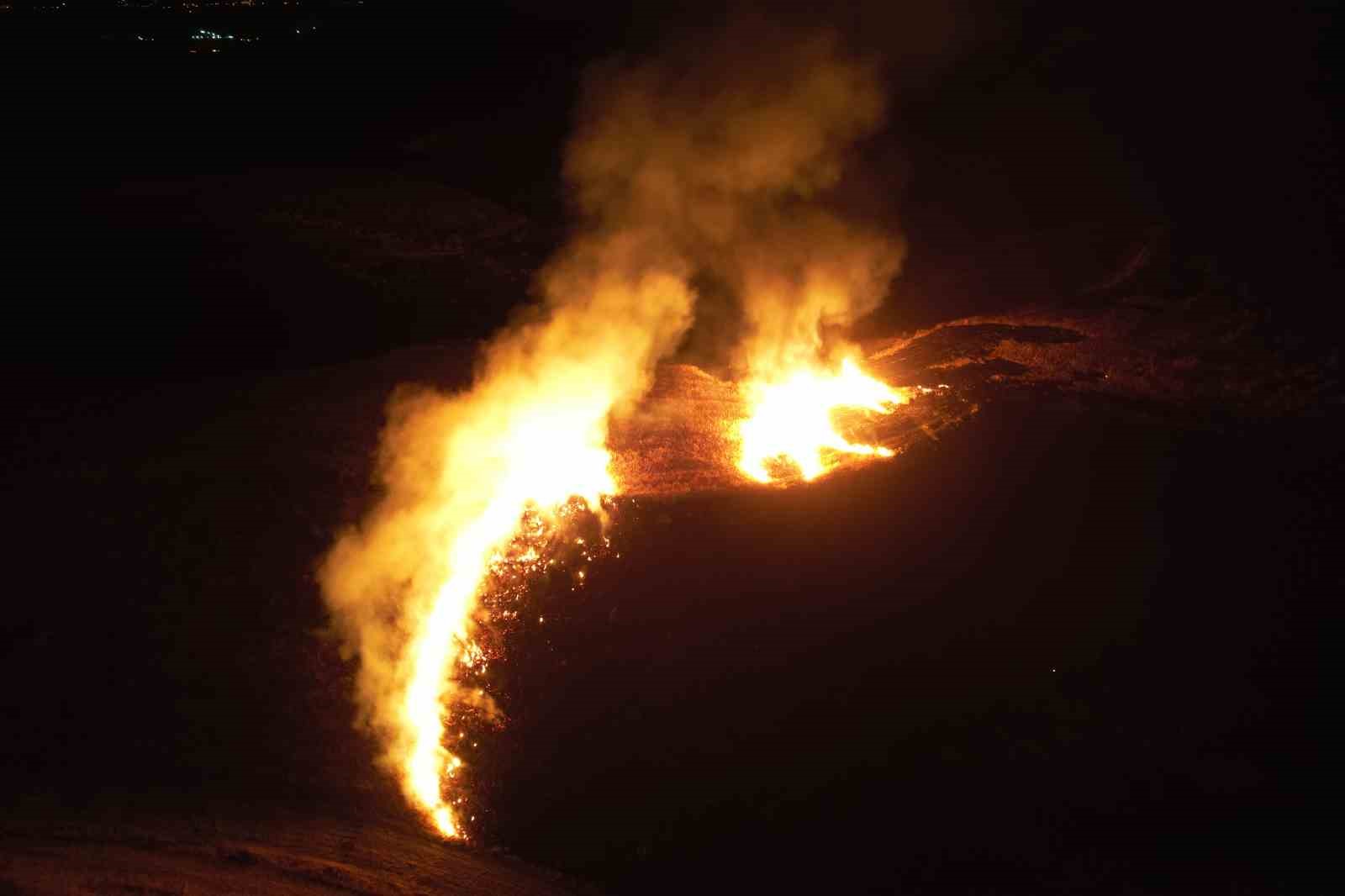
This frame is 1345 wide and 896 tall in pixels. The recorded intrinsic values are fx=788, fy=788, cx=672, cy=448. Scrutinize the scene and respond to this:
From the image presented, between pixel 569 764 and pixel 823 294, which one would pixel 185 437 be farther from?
pixel 823 294

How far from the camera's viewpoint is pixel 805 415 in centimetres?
616

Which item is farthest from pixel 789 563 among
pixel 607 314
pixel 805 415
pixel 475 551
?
pixel 607 314

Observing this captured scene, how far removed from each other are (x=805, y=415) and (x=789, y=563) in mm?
1787

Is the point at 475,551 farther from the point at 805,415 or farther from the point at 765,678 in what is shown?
the point at 805,415

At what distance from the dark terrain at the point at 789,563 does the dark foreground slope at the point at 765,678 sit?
0.07ft

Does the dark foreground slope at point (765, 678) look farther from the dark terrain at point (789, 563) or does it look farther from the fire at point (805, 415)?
the fire at point (805, 415)

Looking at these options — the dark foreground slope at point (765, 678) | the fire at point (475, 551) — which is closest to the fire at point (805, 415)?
the dark foreground slope at point (765, 678)

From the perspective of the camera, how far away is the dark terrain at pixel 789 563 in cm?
373

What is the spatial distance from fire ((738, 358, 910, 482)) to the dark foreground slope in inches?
13.5

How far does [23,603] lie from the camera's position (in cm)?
443

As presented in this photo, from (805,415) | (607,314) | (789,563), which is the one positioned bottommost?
(789,563)

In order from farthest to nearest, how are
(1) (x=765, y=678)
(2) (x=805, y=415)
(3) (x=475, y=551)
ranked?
(2) (x=805, y=415)
(3) (x=475, y=551)
(1) (x=765, y=678)

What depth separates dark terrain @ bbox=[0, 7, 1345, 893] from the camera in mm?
3732

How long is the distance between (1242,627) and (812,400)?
10.5 feet
